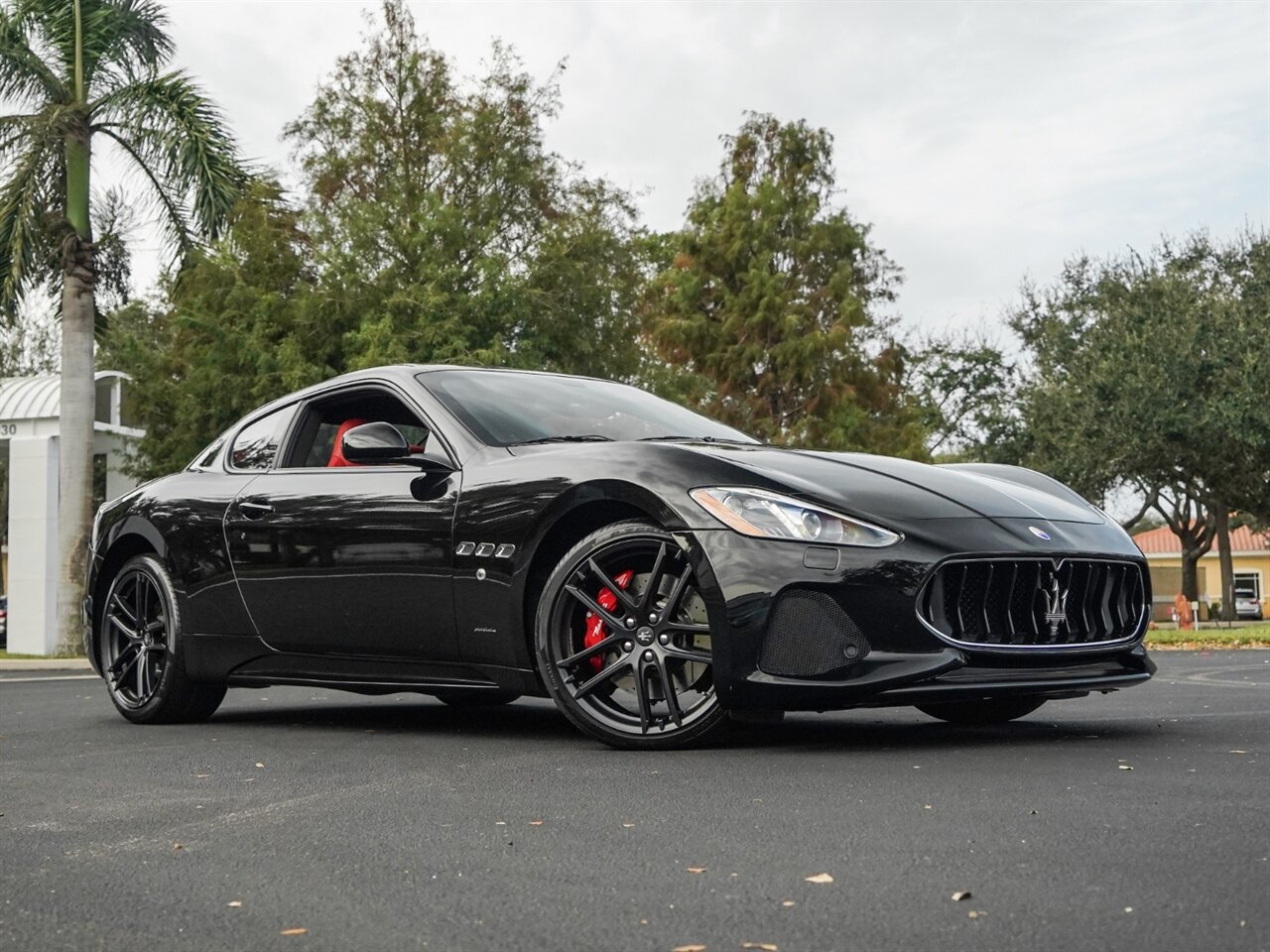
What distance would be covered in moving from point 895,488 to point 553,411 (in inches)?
61.1

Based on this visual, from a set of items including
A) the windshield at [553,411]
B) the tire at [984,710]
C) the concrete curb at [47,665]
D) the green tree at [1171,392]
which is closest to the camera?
the windshield at [553,411]

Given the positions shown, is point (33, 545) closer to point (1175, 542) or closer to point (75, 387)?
point (75, 387)

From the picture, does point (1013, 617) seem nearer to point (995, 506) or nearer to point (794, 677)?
point (995, 506)

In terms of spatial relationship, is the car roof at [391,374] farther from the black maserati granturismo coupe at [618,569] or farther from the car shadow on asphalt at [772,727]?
the car shadow on asphalt at [772,727]

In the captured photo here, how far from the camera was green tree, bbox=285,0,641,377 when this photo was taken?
2548 cm

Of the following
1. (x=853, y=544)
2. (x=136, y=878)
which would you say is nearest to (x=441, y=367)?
(x=853, y=544)

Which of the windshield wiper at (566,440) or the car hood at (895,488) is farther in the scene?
the windshield wiper at (566,440)

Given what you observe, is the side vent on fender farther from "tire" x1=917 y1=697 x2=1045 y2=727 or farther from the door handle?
the door handle

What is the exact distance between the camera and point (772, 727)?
6055mm

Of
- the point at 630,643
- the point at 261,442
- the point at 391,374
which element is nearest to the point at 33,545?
the point at 261,442

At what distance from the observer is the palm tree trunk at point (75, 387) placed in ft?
70.5

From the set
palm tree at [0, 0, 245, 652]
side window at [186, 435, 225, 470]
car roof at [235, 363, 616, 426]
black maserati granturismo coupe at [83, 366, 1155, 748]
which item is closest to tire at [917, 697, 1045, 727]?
black maserati granturismo coupe at [83, 366, 1155, 748]

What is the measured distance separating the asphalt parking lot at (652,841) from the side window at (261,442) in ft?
4.35

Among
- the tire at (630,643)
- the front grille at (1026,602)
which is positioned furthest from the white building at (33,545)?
the front grille at (1026,602)
